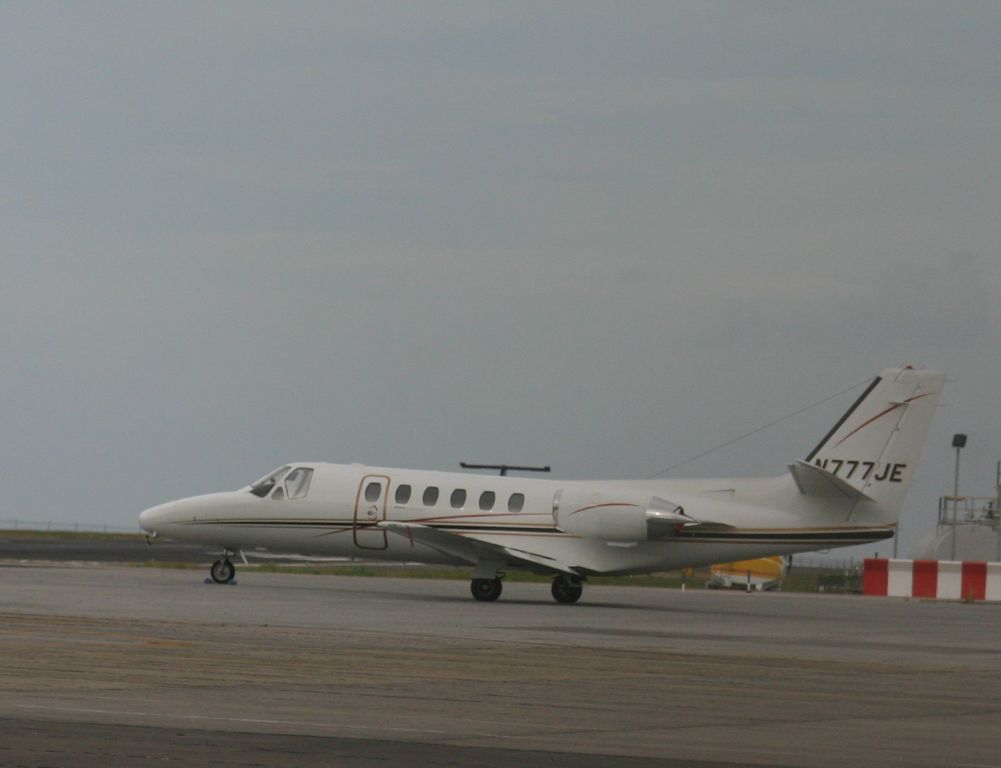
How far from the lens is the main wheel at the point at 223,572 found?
42.0 meters

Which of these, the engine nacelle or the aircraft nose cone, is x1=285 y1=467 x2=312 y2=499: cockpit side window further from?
the engine nacelle

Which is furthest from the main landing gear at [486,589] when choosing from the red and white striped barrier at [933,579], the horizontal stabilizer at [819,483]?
the red and white striped barrier at [933,579]

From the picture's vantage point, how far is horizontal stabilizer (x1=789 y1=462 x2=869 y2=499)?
123 feet

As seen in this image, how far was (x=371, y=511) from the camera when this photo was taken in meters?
40.5

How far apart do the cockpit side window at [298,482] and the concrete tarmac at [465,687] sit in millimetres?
7602

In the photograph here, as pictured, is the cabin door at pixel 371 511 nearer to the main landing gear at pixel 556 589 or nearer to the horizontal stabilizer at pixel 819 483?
the main landing gear at pixel 556 589

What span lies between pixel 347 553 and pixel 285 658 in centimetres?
2122

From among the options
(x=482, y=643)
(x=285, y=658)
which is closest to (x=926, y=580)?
(x=482, y=643)

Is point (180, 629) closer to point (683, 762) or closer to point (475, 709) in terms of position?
point (475, 709)

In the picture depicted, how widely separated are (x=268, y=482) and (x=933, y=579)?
2126 centimetres

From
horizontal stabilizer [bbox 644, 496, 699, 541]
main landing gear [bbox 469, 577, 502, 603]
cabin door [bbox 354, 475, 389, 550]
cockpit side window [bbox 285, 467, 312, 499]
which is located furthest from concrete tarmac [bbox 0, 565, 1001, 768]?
cockpit side window [bbox 285, 467, 312, 499]

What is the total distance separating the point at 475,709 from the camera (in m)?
15.7

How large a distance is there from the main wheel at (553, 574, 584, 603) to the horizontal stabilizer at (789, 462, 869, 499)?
5659mm

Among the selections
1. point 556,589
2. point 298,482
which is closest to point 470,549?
point 556,589
